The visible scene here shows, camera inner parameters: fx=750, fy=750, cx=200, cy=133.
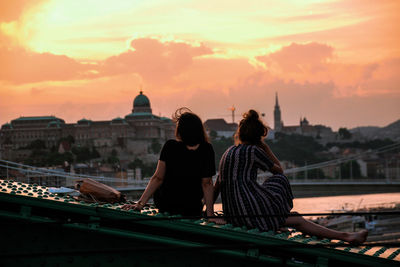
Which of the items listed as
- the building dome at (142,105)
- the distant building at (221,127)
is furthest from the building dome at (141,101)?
the distant building at (221,127)

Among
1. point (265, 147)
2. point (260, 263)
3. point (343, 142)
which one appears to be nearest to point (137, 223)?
point (260, 263)

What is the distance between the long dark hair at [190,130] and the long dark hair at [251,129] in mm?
182

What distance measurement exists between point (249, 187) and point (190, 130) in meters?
0.28

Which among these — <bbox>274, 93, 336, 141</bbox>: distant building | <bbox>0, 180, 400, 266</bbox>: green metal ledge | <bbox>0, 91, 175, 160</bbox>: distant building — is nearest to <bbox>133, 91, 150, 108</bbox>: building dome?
<bbox>0, 91, 175, 160</bbox>: distant building

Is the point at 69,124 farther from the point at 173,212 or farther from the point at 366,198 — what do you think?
the point at 173,212

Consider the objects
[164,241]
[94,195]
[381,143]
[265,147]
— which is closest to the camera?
[164,241]

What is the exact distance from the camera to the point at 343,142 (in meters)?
86.2

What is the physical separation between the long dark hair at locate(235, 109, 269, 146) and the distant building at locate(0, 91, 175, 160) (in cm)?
6533

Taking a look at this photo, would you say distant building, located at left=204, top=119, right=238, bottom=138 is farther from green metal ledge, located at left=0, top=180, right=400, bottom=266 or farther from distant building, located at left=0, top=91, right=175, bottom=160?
green metal ledge, located at left=0, top=180, right=400, bottom=266

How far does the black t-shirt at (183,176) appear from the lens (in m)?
2.45

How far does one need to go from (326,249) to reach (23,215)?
85cm

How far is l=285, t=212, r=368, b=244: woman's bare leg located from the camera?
2355 mm

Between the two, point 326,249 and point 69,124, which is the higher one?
point 69,124

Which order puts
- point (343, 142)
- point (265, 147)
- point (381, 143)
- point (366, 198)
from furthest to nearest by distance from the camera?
point (343, 142), point (381, 143), point (366, 198), point (265, 147)
